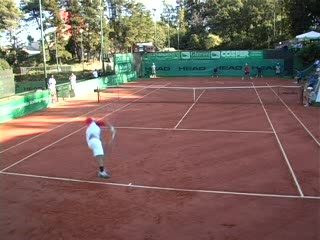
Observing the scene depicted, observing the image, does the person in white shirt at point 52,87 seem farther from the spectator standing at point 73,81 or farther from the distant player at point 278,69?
the distant player at point 278,69

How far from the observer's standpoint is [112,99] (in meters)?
30.3

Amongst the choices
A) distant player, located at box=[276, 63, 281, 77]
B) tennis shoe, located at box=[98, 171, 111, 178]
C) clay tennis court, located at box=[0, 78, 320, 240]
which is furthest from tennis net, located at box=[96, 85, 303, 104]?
tennis shoe, located at box=[98, 171, 111, 178]

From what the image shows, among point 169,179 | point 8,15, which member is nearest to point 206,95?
point 169,179

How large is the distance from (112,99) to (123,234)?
2264 cm

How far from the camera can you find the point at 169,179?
1155 centimetres

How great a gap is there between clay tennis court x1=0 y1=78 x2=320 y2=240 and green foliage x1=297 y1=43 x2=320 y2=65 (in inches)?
Result: 883

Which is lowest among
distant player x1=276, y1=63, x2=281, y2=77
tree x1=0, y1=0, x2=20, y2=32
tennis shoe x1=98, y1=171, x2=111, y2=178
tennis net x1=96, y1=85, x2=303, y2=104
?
tennis shoe x1=98, y1=171, x2=111, y2=178

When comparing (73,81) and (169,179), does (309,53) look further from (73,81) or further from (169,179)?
(169,179)

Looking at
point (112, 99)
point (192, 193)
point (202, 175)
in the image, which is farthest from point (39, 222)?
point (112, 99)

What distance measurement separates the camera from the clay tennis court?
333 inches

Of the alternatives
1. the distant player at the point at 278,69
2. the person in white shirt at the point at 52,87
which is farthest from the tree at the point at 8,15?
the distant player at the point at 278,69

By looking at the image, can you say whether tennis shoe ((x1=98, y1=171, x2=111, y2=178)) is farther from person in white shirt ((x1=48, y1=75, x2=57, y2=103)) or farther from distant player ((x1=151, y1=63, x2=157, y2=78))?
distant player ((x1=151, y1=63, x2=157, y2=78))

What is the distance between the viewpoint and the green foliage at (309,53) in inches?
1634

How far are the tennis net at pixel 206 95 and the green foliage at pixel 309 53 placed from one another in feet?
32.9
